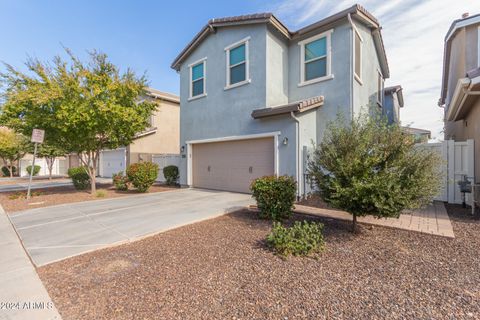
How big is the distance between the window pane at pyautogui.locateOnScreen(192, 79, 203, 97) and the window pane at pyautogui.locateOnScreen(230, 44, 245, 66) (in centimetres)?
227

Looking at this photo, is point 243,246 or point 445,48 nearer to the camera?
point 243,246

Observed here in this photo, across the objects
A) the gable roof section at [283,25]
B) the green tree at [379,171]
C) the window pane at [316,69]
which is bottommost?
the green tree at [379,171]

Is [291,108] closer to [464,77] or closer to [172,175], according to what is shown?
[464,77]

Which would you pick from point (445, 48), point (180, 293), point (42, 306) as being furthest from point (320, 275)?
point (445, 48)

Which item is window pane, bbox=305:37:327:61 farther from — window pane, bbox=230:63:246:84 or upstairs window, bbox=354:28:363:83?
window pane, bbox=230:63:246:84

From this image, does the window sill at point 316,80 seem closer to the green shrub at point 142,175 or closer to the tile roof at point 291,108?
the tile roof at point 291,108

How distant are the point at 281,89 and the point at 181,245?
7767 millimetres

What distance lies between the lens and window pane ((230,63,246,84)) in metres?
10.0

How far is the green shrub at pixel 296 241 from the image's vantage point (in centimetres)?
393

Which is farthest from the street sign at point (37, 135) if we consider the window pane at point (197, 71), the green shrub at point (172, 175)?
the window pane at point (197, 71)

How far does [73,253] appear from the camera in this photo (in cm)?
418

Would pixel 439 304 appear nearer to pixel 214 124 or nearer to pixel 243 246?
pixel 243 246

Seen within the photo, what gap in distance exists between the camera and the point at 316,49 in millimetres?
9227

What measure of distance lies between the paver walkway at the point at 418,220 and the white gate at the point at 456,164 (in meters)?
0.82
